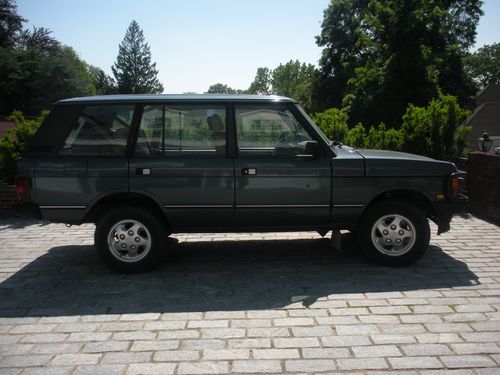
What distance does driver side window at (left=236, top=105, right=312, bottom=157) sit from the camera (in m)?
5.45

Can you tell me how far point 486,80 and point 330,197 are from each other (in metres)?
94.5

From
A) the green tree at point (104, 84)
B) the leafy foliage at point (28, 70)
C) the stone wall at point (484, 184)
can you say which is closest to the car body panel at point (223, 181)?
→ the stone wall at point (484, 184)

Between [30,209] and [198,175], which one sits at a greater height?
[198,175]

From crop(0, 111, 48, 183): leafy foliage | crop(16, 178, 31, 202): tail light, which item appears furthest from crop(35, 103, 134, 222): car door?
crop(0, 111, 48, 183): leafy foliage

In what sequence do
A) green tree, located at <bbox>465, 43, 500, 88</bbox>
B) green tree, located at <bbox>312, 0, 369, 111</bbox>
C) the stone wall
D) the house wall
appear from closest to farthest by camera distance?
the stone wall, green tree, located at <bbox>312, 0, 369, 111</bbox>, the house wall, green tree, located at <bbox>465, 43, 500, 88</bbox>

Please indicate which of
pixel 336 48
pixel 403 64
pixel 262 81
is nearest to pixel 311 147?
pixel 403 64

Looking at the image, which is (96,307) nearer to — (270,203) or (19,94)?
(270,203)

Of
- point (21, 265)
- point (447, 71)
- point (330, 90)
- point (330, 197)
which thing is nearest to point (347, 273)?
point (330, 197)

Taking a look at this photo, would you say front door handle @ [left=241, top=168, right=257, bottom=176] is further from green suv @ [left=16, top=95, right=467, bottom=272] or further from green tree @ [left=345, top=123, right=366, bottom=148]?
green tree @ [left=345, top=123, right=366, bottom=148]

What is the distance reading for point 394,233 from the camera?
561cm

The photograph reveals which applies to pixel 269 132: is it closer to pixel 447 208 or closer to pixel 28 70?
pixel 447 208

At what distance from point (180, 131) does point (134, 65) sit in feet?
304

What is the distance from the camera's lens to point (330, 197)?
216 inches

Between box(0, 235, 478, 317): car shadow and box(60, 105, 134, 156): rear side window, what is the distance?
1442 millimetres
